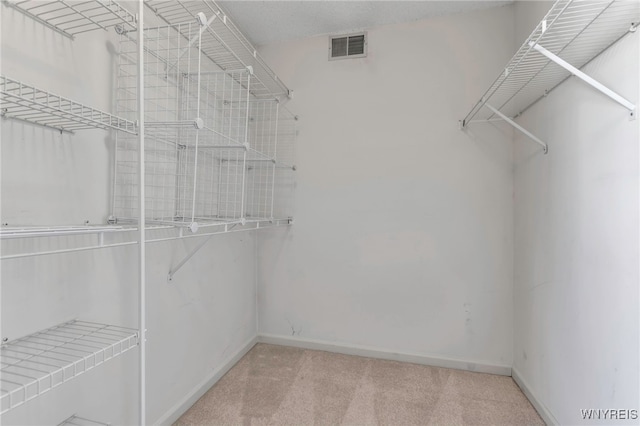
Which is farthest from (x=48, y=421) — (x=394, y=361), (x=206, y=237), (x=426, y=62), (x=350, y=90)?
(x=426, y=62)

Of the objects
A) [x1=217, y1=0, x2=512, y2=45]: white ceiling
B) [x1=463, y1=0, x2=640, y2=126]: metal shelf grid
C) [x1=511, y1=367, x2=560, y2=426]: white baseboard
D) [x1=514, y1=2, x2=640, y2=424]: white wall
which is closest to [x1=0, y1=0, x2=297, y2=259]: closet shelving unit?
[x1=217, y1=0, x2=512, y2=45]: white ceiling

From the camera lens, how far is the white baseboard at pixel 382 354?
201 cm

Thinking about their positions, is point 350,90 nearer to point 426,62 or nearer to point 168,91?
point 426,62

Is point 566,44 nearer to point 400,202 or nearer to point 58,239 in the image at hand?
point 400,202

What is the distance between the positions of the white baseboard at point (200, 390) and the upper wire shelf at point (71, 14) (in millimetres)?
1692

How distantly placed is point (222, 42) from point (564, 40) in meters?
1.34

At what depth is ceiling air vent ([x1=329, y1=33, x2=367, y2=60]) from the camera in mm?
2211

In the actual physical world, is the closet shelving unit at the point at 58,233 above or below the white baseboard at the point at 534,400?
above

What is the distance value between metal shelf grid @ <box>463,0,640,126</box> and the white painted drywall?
531 mm

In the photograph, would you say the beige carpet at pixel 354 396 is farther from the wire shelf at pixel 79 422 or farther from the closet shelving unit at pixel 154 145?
the closet shelving unit at pixel 154 145

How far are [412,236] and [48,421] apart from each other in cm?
199

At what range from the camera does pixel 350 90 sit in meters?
2.24

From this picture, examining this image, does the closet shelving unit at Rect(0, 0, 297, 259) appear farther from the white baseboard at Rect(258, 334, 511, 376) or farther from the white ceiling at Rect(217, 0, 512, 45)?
the white baseboard at Rect(258, 334, 511, 376)

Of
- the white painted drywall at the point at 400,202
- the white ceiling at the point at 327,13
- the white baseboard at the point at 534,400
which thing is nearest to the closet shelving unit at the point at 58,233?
the white ceiling at the point at 327,13
